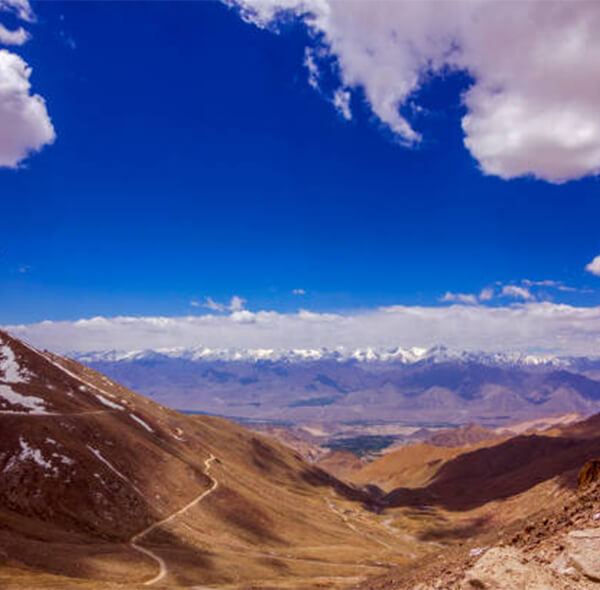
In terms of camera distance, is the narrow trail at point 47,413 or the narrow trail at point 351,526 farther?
the narrow trail at point 351,526

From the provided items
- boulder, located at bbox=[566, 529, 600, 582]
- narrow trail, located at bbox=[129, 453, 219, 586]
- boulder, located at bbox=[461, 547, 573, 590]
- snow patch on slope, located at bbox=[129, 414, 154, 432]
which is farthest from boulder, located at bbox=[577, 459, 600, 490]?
snow patch on slope, located at bbox=[129, 414, 154, 432]

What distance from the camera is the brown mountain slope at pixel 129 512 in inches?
2381

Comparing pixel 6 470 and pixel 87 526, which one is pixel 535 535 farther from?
pixel 6 470

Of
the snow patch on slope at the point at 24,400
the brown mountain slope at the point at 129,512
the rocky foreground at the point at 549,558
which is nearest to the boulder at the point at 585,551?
the rocky foreground at the point at 549,558

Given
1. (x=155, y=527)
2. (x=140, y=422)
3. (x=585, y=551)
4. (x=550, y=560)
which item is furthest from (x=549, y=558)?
(x=140, y=422)

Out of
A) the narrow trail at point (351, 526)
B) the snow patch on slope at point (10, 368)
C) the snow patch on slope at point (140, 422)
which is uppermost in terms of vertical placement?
the snow patch on slope at point (10, 368)

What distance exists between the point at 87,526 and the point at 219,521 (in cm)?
3420

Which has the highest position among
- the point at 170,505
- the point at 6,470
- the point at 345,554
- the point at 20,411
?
the point at 20,411

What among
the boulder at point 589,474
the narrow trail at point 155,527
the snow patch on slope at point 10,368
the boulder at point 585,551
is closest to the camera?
→ the boulder at point 585,551

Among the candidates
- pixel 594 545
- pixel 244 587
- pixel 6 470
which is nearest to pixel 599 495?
pixel 594 545

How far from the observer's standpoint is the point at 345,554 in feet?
330

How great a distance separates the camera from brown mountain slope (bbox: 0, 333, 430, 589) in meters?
60.5

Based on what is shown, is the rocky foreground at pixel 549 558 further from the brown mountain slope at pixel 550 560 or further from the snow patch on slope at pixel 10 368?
the snow patch on slope at pixel 10 368

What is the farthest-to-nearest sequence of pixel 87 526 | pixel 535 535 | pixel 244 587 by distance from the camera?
pixel 87 526
pixel 244 587
pixel 535 535
